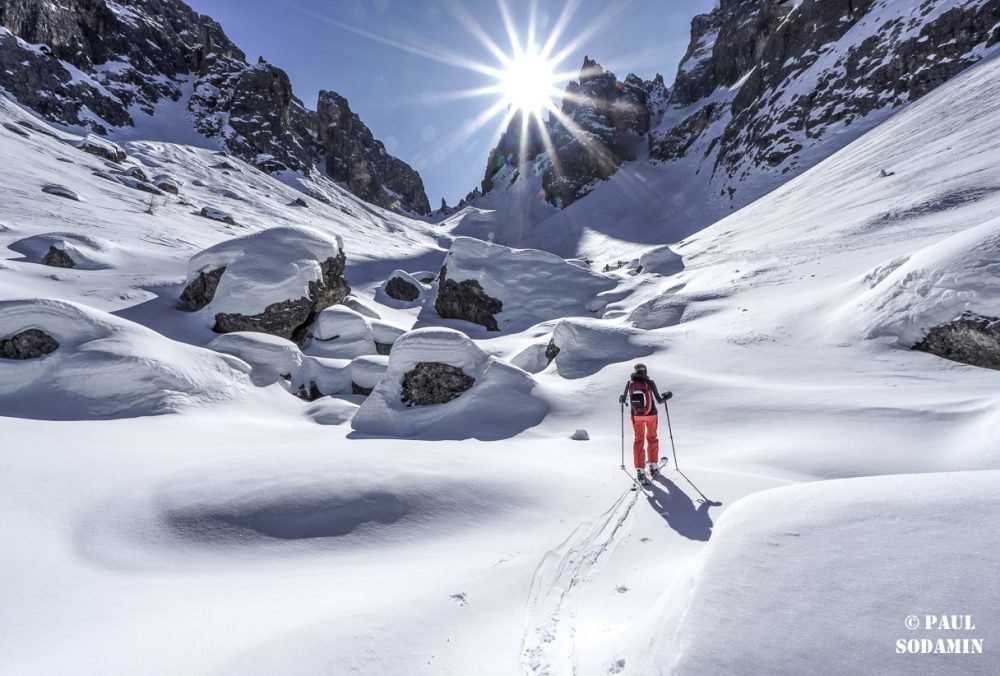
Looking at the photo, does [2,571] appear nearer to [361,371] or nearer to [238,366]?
[238,366]

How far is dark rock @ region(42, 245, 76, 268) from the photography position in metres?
19.0

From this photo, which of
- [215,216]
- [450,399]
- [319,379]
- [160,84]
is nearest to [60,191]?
[215,216]

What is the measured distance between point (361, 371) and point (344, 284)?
381 inches

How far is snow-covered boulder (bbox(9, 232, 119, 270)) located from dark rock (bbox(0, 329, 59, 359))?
13308 mm

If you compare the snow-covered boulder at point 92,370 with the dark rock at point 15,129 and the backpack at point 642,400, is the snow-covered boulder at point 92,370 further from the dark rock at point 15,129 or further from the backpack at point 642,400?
the dark rock at point 15,129

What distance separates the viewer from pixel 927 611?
1.59 m

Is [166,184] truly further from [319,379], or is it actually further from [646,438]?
[646,438]

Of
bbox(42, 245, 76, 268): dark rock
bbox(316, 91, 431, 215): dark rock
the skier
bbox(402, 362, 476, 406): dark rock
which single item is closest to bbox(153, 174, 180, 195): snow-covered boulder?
bbox(42, 245, 76, 268): dark rock

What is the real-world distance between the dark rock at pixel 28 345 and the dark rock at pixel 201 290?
8.17 meters

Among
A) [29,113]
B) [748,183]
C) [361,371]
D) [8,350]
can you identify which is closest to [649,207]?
[748,183]

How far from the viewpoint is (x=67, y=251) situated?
1948cm

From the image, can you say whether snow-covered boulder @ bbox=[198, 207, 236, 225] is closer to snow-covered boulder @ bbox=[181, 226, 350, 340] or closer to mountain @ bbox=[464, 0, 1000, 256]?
snow-covered boulder @ bbox=[181, 226, 350, 340]

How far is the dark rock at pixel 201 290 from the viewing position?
57.9ft

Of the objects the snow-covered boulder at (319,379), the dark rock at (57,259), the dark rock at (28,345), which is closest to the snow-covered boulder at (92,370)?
the dark rock at (28,345)
